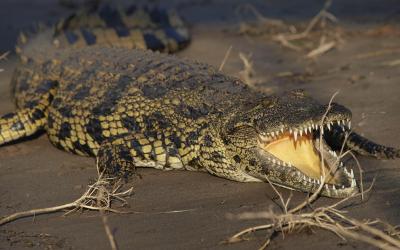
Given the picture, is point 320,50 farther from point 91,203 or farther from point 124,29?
point 91,203

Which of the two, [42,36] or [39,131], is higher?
[42,36]

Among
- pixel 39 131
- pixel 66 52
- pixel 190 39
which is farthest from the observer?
pixel 190 39

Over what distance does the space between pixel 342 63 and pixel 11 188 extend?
407 cm

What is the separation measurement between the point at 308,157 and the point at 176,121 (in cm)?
106

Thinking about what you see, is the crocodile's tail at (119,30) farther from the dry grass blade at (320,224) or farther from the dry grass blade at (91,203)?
the dry grass blade at (320,224)

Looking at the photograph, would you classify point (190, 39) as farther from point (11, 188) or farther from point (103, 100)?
point (11, 188)

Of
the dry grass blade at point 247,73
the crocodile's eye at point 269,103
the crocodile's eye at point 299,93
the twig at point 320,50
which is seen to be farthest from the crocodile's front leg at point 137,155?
the twig at point 320,50

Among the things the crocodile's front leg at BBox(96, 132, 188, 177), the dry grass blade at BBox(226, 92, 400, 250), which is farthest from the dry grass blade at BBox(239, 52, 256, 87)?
the dry grass blade at BBox(226, 92, 400, 250)

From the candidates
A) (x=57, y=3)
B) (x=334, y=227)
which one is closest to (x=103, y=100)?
(x=334, y=227)

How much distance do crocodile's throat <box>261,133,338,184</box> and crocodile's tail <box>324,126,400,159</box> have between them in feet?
2.01

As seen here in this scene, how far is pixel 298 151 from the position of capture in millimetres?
4855

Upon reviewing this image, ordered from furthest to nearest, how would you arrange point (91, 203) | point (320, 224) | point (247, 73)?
point (247, 73), point (91, 203), point (320, 224)

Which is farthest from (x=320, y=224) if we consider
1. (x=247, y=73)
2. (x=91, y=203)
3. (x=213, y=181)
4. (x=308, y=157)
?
(x=247, y=73)

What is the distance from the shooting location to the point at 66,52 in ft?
22.4
